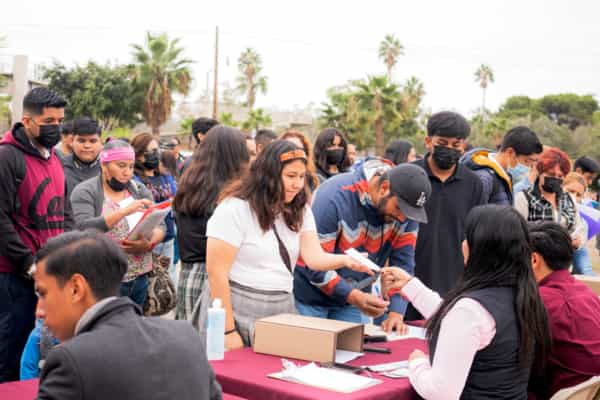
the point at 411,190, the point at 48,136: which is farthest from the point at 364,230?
the point at 48,136

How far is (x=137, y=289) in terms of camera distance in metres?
4.54

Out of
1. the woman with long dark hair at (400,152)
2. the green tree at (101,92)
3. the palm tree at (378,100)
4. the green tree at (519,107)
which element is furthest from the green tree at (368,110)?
the woman with long dark hair at (400,152)

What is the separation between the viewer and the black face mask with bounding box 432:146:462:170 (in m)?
4.32

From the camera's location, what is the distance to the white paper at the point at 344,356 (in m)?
3.06

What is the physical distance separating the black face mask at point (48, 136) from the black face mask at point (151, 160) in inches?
72.4

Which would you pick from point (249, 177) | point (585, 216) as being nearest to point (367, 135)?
point (585, 216)

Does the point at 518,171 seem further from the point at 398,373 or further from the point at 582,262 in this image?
the point at 398,373

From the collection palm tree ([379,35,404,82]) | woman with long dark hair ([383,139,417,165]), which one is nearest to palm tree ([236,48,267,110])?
palm tree ([379,35,404,82])

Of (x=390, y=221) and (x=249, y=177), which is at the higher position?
(x=249, y=177)

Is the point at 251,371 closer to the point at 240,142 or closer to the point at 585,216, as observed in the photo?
the point at 240,142

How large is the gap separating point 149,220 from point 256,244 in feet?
3.87

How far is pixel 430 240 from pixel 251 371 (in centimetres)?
178

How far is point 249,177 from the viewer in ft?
10.9

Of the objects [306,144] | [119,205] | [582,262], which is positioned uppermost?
[306,144]
